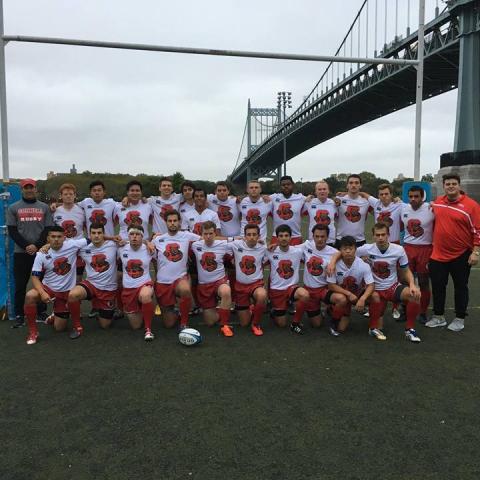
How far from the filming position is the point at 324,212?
5430 mm

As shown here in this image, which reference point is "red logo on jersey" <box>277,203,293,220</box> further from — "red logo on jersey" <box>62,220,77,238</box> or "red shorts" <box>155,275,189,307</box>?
"red logo on jersey" <box>62,220,77,238</box>

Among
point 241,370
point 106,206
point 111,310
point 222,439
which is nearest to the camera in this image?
point 222,439

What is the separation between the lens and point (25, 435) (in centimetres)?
253

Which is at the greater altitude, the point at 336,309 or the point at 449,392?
the point at 336,309

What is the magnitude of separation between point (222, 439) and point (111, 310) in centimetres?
261

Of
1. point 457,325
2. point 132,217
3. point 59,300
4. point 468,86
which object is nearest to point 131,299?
point 59,300

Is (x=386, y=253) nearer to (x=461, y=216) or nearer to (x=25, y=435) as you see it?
(x=461, y=216)

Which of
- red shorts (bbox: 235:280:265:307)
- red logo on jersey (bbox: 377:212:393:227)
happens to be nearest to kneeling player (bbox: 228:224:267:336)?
red shorts (bbox: 235:280:265:307)

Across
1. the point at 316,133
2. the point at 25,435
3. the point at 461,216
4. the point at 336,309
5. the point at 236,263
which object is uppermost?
the point at 316,133

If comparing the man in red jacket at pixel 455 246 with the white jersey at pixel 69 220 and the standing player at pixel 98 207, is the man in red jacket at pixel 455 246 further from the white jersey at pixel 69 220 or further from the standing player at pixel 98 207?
the white jersey at pixel 69 220

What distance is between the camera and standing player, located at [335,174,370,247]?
5.40 meters

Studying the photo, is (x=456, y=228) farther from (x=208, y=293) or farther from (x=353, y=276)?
(x=208, y=293)

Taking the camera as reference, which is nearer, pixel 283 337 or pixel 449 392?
pixel 449 392

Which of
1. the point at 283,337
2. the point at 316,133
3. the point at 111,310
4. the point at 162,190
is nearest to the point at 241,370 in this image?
the point at 283,337
